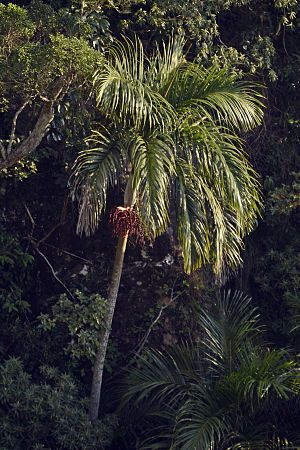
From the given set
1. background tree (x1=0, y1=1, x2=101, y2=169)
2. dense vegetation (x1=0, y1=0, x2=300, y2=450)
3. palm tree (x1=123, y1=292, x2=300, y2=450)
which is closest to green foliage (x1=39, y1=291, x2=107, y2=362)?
dense vegetation (x1=0, y1=0, x2=300, y2=450)

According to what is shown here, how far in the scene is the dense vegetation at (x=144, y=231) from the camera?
251 inches

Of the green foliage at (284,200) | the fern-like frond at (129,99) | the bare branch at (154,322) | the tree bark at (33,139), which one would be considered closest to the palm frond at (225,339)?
the bare branch at (154,322)

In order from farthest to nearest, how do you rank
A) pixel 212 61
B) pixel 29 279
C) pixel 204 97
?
pixel 212 61 → pixel 29 279 → pixel 204 97

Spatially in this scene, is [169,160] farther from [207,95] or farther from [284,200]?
[284,200]

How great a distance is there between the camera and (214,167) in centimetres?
659

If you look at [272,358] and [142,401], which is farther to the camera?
[142,401]

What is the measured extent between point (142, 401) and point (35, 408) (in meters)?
1.36

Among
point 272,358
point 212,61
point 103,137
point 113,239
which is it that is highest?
point 212,61

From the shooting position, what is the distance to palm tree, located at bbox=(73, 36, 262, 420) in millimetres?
6327

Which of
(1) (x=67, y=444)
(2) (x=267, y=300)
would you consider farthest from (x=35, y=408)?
(2) (x=267, y=300)

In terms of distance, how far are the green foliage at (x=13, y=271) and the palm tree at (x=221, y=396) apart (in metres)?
1.66

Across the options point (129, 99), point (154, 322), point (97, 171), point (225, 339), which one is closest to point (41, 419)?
point (154, 322)

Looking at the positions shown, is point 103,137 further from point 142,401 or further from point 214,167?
point 142,401

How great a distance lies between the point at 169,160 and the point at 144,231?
0.82 m
